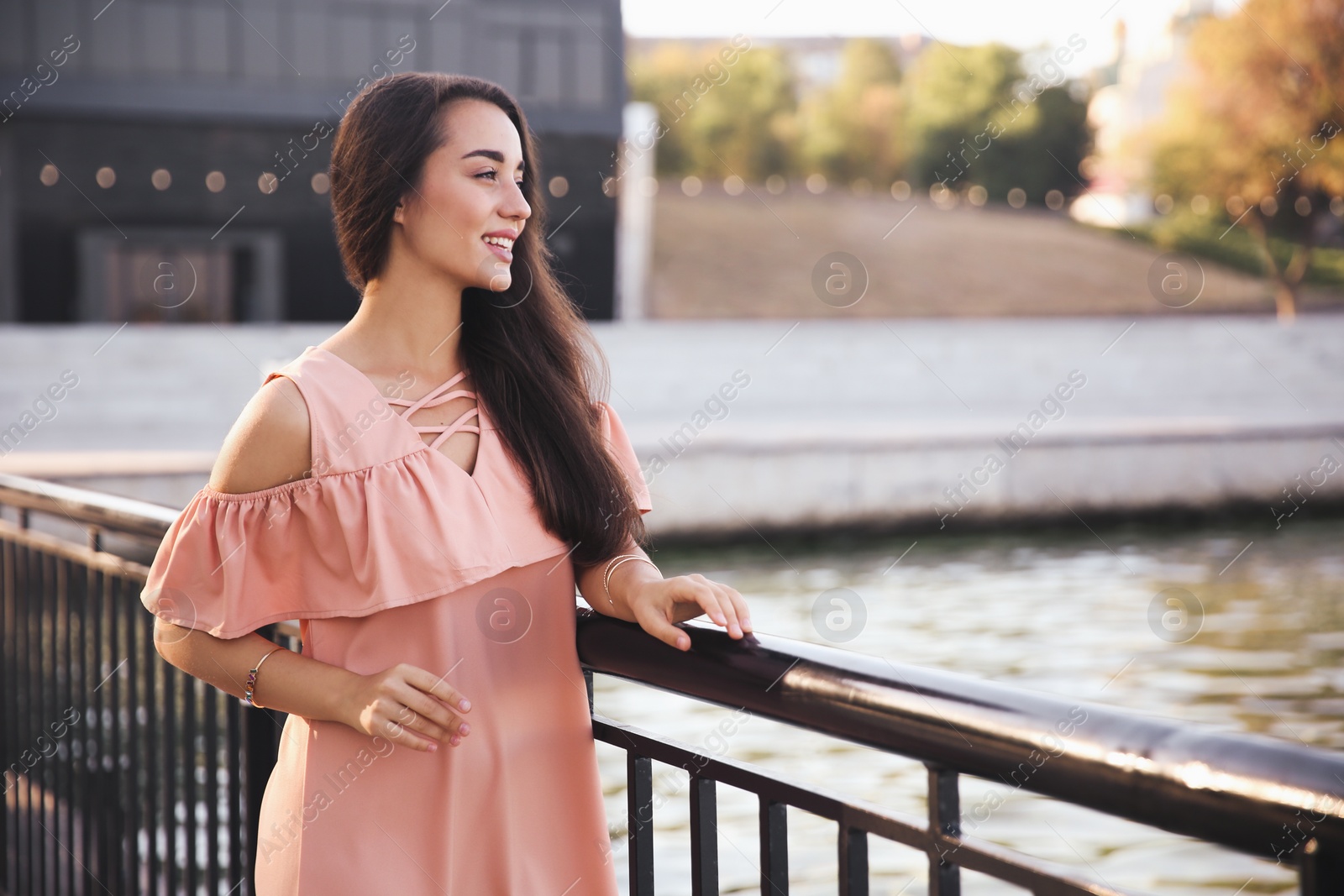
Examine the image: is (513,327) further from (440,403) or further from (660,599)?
(660,599)

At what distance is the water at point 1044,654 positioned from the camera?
542 centimetres

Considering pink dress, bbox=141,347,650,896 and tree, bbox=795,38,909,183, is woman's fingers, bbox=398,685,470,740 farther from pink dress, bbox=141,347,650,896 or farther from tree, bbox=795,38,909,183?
tree, bbox=795,38,909,183

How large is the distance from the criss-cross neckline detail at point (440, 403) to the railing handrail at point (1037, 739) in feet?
1.28

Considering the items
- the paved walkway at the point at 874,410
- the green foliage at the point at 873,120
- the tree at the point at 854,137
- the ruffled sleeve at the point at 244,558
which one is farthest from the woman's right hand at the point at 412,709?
the tree at the point at 854,137

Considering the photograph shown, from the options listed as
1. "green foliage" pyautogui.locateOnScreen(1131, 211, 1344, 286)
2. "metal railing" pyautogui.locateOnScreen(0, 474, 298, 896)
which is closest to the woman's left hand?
"metal railing" pyautogui.locateOnScreen(0, 474, 298, 896)

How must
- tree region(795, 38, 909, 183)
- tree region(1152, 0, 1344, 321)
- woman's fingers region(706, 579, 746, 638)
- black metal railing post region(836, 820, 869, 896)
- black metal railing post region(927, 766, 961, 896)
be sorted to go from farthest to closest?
tree region(795, 38, 909, 183), tree region(1152, 0, 1344, 321), woman's fingers region(706, 579, 746, 638), black metal railing post region(836, 820, 869, 896), black metal railing post region(927, 766, 961, 896)

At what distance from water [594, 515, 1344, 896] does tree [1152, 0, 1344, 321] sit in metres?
18.1

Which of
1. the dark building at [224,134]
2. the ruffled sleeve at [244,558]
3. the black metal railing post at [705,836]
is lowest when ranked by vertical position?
the black metal railing post at [705,836]

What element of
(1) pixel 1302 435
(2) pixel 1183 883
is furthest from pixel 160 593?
(1) pixel 1302 435

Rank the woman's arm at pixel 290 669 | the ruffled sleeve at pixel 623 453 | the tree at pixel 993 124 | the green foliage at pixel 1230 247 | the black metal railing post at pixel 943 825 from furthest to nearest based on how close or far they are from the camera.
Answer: the tree at pixel 993 124 < the green foliage at pixel 1230 247 < the ruffled sleeve at pixel 623 453 < the woman's arm at pixel 290 669 < the black metal railing post at pixel 943 825

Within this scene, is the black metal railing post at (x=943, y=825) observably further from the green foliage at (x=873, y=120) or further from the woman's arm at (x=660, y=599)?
the green foliage at (x=873, y=120)

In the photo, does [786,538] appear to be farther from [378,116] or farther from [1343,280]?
[1343,280]

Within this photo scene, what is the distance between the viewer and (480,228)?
5.82ft

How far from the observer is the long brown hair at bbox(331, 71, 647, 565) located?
1.75m
